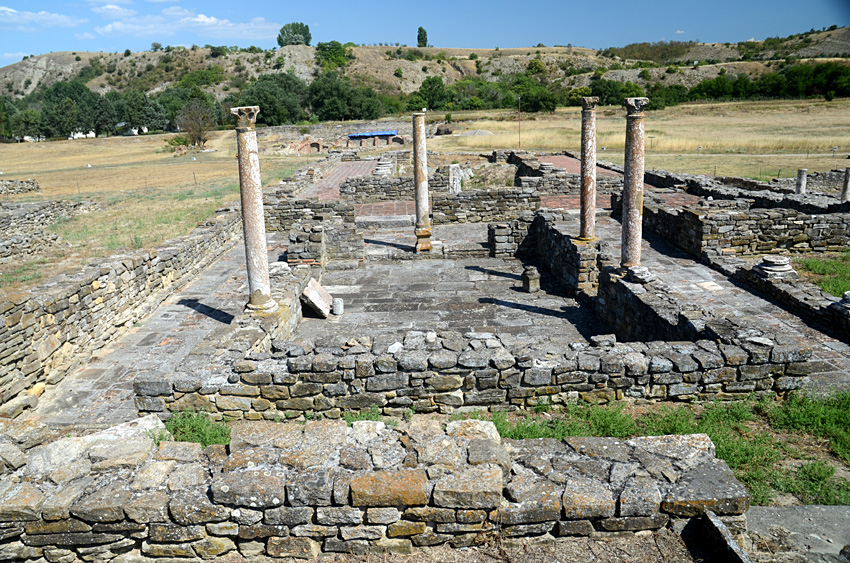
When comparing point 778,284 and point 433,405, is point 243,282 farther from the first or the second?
point 778,284

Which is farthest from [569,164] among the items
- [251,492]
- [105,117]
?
[105,117]

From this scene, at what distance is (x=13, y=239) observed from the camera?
50.4ft

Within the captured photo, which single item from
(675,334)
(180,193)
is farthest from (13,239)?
(675,334)

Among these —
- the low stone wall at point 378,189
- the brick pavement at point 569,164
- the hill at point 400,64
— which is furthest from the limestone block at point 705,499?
the hill at point 400,64

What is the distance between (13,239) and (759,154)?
32851mm

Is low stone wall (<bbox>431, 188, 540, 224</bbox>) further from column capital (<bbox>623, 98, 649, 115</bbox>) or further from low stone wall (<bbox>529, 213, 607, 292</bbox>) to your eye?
column capital (<bbox>623, 98, 649, 115</bbox>)

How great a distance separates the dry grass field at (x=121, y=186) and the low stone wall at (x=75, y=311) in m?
3.11

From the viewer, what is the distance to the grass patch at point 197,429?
5430 mm

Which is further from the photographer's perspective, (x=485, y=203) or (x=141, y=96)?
(x=141, y=96)

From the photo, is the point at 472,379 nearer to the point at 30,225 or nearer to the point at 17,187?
the point at 30,225

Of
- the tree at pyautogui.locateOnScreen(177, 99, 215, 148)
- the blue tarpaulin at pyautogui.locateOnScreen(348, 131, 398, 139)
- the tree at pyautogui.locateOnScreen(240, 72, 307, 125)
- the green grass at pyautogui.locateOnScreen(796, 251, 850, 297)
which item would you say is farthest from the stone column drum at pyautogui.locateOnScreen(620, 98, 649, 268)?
the tree at pyautogui.locateOnScreen(240, 72, 307, 125)

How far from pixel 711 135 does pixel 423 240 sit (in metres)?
32.0

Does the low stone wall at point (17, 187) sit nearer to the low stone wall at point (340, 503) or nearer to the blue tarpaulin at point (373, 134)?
the blue tarpaulin at point (373, 134)

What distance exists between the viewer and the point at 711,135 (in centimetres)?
3825
